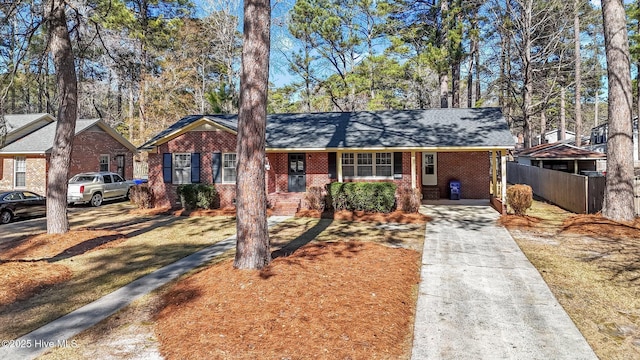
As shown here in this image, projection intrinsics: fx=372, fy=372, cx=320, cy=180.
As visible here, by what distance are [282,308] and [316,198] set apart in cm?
1004

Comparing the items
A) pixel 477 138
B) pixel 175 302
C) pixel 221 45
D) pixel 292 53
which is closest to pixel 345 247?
pixel 175 302

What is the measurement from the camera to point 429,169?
1878 cm

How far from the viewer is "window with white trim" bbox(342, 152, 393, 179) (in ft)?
54.1

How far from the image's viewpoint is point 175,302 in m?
5.75

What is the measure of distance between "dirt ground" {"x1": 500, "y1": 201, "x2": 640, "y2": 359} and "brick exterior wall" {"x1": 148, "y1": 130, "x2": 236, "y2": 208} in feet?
36.7

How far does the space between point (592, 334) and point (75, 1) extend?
14769 millimetres

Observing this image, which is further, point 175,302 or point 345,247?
point 345,247

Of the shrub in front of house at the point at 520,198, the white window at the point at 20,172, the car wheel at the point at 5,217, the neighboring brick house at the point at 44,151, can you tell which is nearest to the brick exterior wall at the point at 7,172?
the neighboring brick house at the point at 44,151

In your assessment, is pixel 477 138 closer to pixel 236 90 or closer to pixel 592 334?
pixel 592 334

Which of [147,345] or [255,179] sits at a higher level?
[255,179]

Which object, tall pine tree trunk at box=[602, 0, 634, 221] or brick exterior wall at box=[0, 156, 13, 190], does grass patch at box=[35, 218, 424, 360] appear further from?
brick exterior wall at box=[0, 156, 13, 190]

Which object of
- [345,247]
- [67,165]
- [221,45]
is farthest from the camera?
[221,45]

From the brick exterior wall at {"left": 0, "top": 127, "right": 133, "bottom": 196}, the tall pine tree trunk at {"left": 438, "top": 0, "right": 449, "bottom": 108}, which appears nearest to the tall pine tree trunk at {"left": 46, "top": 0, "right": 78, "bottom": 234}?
the brick exterior wall at {"left": 0, "top": 127, "right": 133, "bottom": 196}

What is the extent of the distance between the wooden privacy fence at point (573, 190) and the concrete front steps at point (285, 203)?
1063 cm
